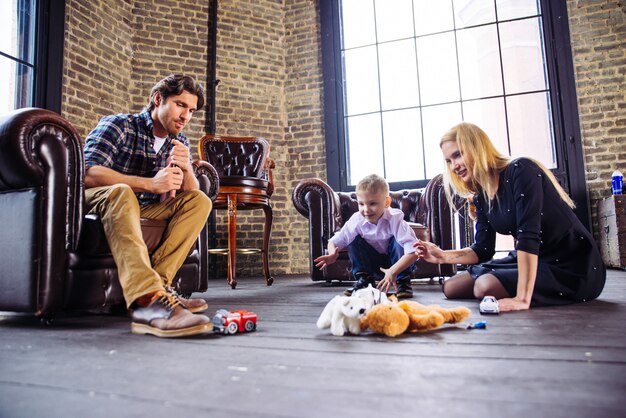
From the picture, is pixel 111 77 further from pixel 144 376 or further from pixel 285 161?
pixel 144 376

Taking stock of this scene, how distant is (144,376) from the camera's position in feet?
2.96

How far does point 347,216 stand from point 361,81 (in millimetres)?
2464

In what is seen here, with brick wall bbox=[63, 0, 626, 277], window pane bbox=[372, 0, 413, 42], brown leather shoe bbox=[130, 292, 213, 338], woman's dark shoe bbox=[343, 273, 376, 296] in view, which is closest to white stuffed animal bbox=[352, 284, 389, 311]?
brown leather shoe bbox=[130, 292, 213, 338]

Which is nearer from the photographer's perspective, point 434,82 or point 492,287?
point 492,287

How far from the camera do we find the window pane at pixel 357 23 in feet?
18.2

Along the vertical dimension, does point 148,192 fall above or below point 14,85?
below

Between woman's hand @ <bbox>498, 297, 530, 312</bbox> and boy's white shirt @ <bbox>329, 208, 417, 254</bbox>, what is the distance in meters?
0.71

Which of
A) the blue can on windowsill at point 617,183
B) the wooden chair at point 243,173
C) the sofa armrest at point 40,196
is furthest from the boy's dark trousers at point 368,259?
the blue can on windowsill at point 617,183

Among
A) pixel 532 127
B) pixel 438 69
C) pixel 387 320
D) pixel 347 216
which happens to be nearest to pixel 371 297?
pixel 387 320

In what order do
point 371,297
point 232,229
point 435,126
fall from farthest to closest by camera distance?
point 435,126, point 232,229, point 371,297

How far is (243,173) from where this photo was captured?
4.57 meters

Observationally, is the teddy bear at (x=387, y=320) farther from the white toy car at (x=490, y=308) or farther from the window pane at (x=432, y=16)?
the window pane at (x=432, y=16)

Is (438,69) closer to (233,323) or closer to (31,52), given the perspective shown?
(31,52)

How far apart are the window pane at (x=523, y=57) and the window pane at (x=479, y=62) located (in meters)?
0.10
